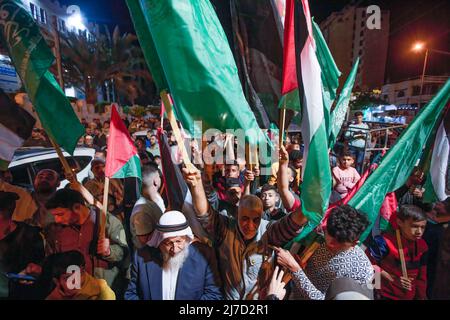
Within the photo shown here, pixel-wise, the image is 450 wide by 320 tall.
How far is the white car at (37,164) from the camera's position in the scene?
127 inches

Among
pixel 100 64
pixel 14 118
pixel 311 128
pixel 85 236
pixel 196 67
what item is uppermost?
pixel 100 64

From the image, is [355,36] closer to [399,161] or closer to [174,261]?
[399,161]

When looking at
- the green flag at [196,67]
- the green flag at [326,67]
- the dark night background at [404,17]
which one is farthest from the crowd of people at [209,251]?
the dark night background at [404,17]

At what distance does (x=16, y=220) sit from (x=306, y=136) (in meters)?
2.66

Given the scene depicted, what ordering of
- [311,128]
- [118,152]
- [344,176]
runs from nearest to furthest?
[311,128] → [118,152] → [344,176]

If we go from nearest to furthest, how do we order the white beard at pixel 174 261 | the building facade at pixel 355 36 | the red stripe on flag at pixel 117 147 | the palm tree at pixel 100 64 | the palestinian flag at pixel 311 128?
the palestinian flag at pixel 311 128 → the white beard at pixel 174 261 → the red stripe on flag at pixel 117 147 → the building facade at pixel 355 36 → the palm tree at pixel 100 64

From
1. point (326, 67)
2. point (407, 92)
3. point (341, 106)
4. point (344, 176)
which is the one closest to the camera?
point (326, 67)

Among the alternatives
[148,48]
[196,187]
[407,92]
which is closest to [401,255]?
[196,187]

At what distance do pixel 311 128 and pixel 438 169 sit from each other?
4.90 ft

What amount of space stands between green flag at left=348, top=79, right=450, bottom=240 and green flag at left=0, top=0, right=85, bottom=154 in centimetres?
261

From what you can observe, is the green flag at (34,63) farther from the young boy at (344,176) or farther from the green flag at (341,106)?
the young boy at (344,176)

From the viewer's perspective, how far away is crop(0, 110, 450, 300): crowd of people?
1.91 meters

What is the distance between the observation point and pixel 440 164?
246 cm

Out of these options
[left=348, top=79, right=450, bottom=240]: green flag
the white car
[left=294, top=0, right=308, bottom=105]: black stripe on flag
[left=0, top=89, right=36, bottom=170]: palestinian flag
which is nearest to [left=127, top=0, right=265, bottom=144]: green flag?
[left=294, top=0, right=308, bottom=105]: black stripe on flag
